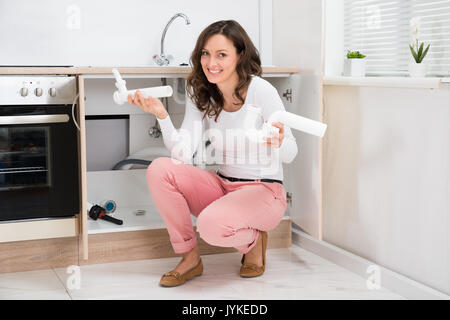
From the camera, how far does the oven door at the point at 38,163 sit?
8.16ft

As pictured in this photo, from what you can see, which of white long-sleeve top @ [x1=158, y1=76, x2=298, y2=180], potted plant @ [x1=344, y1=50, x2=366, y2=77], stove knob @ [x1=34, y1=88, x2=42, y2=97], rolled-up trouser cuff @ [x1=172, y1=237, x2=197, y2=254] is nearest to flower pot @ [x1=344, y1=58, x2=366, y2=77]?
potted plant @ [x1=344, y1=50, x2=366, y2=77]

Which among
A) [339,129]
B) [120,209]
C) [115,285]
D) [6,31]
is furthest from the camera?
[120,209]

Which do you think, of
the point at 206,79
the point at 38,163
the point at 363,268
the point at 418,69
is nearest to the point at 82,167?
the point at 38,163

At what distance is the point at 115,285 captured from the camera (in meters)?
2.46

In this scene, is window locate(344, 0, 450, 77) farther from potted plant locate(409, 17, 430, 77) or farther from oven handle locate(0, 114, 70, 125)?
oven handle locate(0, 114, 70, 125)

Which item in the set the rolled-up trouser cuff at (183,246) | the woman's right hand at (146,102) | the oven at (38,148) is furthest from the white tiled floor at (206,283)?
the woman's right hand at (146,102)

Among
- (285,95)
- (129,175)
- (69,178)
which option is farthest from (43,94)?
(285,95)

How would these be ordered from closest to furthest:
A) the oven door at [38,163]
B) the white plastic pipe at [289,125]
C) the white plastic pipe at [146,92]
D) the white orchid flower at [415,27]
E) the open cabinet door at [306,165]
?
the white plastic pipe at [289,125], the white plastic pipe at [146,92], the white orchid flower at [415,27], the oven door at [38,163], the open cabinet door at [306,165]

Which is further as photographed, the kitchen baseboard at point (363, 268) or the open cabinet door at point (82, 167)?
the open cabinet door at point (82, 167)

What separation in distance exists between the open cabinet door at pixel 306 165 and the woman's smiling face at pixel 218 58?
1.44ft

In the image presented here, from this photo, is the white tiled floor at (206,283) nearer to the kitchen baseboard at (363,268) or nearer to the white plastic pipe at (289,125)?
the kitchen baseboard at (363,268)
